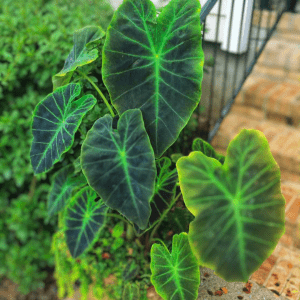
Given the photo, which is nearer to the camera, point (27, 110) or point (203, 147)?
point (203, 147)

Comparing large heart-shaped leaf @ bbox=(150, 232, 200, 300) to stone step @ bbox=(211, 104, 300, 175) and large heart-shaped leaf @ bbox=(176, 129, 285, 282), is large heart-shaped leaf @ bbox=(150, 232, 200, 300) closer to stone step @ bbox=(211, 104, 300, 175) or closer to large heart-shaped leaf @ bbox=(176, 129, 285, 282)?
large heart-shaped leaf @ bbox=(176, 129, 285, 282)

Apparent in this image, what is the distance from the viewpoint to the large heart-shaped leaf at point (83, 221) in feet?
4.43

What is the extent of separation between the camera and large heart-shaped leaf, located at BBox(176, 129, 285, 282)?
0.90 meters

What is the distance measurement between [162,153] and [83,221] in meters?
0.51

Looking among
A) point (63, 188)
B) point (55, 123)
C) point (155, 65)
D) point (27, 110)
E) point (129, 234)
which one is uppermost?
point (155, 65)

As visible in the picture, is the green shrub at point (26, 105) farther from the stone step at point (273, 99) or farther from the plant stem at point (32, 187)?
the stone step at point (273, 99)

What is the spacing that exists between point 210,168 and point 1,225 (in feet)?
6.61

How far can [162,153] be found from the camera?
1.16 metres

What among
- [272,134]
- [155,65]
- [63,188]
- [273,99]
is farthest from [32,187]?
[273,99]

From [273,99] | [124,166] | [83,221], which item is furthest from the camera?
[273,99]

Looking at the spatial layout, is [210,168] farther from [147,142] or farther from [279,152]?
[279,152]

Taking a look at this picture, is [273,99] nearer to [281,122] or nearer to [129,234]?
[281,122]

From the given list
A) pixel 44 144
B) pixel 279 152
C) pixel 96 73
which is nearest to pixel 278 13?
pixel 279 152

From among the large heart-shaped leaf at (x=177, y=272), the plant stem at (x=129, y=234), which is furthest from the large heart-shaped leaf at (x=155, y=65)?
the plant stem at (x=129, y=234)
